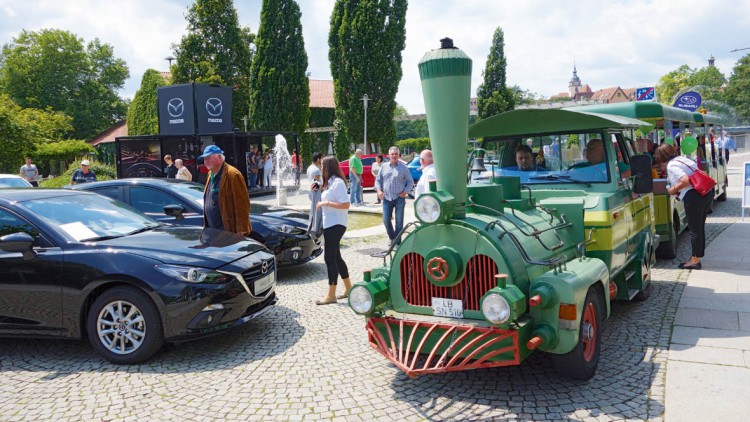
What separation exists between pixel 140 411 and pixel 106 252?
1619mm

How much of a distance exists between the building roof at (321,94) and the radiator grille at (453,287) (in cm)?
5194

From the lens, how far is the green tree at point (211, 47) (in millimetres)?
44125

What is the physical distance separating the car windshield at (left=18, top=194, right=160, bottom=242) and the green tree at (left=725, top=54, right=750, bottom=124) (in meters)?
90.2

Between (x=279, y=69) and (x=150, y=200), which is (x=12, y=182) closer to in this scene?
(x=150, y=200)

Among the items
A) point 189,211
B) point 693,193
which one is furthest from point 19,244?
point 693,193

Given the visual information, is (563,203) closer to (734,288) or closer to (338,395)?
(338,395)

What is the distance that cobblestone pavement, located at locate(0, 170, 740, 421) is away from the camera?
390cm

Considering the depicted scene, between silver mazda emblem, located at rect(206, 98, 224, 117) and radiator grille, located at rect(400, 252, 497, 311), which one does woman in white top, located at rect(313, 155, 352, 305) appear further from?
silver mazda emblem, located at rect(206, 98, 224, 117)

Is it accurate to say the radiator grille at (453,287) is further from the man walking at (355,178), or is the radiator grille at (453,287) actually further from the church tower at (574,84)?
the church tower at (574,84)

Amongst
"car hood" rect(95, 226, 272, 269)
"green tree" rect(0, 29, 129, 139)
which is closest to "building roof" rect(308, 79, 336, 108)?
"green tree" rect(0, 29, 129, 139)

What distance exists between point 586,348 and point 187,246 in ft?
12.0

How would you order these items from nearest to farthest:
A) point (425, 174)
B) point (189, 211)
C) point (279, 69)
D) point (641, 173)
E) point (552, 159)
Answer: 1. point (641, 173)
2. point (552, 159)
3. point (189, 211)
4. point (425, 174)
5. point (279, 69)

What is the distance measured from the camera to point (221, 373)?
4754mm

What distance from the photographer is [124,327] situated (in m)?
4.92
